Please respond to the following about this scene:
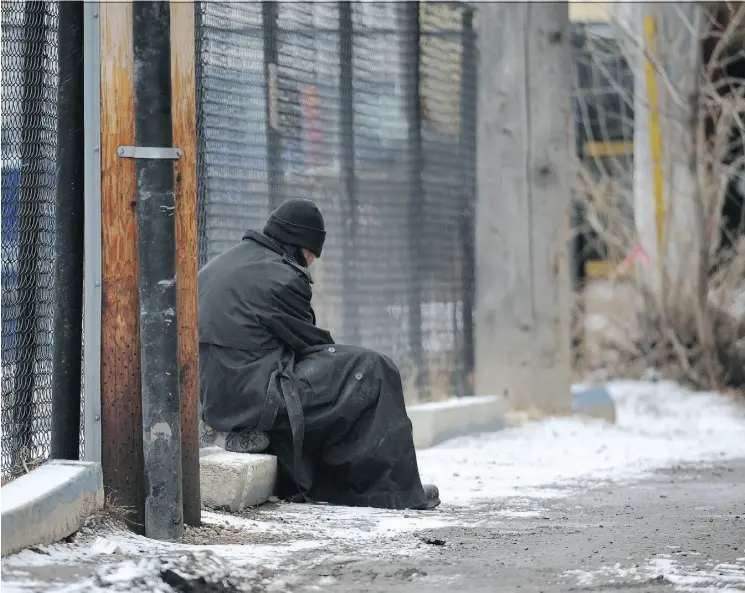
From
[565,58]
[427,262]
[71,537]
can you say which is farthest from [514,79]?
[71,537]

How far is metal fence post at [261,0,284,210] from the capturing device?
24.6 ft

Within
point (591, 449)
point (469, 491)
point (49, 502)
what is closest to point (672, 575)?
point (49, 502)

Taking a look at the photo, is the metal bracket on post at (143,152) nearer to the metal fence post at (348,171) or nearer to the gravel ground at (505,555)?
the gravel ground at (505,555)

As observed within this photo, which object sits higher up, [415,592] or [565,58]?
[565,58]

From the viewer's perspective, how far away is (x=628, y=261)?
12000mm

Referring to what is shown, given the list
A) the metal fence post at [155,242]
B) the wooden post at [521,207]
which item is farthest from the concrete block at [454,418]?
the metal fence post at [155,242]

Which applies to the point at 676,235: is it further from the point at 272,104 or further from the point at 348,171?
the point at 272,104

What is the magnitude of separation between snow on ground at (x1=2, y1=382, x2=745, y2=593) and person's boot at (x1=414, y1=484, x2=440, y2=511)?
0.17 feet

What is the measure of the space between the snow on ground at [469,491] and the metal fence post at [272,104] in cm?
175

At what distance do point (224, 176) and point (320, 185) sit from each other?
3.98 feet

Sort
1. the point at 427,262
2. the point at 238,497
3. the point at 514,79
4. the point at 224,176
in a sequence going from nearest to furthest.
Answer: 1. the point at 238,497
2. the point at 224,176
3. the point at 427,262
4. the point at 514,79

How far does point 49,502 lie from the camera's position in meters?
4.14

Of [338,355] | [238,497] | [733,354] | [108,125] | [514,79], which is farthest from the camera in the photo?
[733,354]

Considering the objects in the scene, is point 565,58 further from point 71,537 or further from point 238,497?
point 71,537
